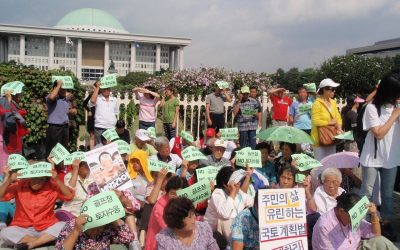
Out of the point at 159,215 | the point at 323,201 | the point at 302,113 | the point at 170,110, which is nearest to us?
the point at 159,215

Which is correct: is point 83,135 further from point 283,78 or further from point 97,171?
point 283,78

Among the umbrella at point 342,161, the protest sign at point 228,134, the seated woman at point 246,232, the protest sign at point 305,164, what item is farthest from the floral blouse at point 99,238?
the protest sign at point 228,134

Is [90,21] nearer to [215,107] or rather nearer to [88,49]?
[88,49]

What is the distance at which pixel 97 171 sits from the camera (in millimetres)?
5000

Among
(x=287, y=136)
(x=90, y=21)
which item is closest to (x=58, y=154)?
(x=287, y=136)

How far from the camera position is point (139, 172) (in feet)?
20.9

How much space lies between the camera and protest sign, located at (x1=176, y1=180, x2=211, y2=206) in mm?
4516

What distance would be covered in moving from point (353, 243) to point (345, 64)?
2993 centimetres

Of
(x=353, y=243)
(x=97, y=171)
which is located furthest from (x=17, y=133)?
(x=353, y=243)

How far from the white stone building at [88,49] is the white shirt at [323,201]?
85.6 metres

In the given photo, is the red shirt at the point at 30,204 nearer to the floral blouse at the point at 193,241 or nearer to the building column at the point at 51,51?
the floral blouse at the point at 193,241

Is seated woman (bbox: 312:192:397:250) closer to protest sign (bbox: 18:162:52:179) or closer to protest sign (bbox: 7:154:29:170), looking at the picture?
protest sign (bbox: 18:162:52:179)

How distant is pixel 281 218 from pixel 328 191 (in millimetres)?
1178

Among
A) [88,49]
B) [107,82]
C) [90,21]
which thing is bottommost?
[107,82]
